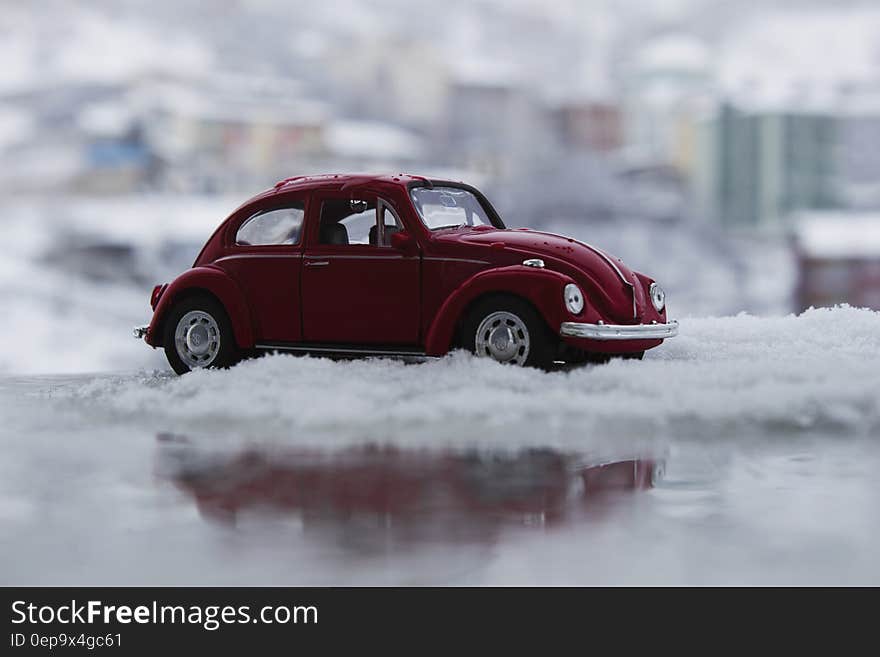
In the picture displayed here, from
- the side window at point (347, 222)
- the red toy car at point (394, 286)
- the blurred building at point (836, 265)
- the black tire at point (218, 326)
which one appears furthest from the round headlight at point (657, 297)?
the blurred building at point (836, 265)

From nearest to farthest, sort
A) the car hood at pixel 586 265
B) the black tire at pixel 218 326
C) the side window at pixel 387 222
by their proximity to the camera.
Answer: the car hood at pixel 586 265 < the side window at pixel 387 222 < the black tire at pixel 218 326

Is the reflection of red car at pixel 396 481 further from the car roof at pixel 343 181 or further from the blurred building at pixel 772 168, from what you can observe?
the blurred building at pixel 772 168

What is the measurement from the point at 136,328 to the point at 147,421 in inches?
85.9

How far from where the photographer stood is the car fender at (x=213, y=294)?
8664 mm

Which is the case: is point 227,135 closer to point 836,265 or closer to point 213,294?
point 836,265

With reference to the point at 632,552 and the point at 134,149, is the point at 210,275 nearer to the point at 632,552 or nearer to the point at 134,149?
the point at 632,552

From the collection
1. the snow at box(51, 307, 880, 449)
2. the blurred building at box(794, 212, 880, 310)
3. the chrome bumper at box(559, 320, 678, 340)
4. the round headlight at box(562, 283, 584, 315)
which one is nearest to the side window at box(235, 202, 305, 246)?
the snow at box(51, 307, 880, 449)

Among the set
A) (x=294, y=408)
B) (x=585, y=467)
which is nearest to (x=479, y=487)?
(x=585, y=467)

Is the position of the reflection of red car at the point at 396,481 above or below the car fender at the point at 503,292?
below

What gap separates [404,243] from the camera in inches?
321

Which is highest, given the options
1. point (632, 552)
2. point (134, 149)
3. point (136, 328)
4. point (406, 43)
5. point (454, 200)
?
point (406, 43)

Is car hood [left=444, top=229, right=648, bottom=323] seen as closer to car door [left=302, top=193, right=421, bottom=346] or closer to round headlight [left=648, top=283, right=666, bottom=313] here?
round headlight [left=648, top=283, right=666, bottom=313]

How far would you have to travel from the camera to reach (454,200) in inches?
350

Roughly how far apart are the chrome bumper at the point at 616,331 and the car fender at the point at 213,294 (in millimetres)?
2338
